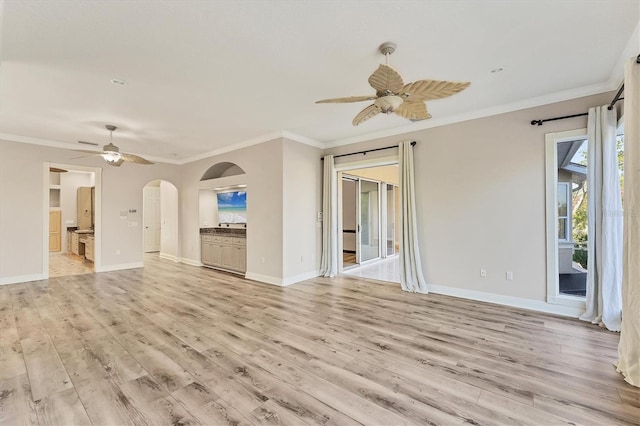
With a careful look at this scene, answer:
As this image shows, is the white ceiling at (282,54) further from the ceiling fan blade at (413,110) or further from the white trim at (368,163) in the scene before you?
the white trim at (368,163)

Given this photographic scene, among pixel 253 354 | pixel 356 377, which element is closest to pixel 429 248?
pixel 356 377

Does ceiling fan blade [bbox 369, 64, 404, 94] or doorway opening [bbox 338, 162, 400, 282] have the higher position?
ceiling fan blade [bbox 369, 64, 404, 94]

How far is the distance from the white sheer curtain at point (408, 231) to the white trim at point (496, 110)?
375mm

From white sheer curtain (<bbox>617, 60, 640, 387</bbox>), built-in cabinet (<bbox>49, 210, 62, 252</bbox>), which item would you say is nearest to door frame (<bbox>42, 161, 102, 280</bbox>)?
built-in cabinet (<bbox>49, 210, 62, 252</bbox>)

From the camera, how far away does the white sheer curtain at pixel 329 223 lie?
6297 mm

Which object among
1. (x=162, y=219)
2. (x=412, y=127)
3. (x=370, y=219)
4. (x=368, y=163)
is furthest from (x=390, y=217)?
(x=162, y=219)

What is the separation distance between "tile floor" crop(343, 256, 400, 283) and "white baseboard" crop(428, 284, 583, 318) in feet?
3.69

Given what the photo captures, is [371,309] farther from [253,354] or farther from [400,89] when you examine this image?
[400,89]

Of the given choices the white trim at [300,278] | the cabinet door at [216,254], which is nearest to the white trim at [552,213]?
the white trim at [300,278]

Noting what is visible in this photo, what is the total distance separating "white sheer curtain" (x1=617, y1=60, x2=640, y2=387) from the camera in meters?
2.35

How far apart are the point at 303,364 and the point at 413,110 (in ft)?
9.08

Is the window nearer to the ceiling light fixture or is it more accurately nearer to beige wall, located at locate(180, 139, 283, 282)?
beige wall, located at locate(180, 139, 283, 282)

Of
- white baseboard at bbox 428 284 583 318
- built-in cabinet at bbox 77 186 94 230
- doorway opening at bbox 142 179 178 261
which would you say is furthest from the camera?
built-in cabinet at bbox 77 186 94 230

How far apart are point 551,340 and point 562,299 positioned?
3.68ft
